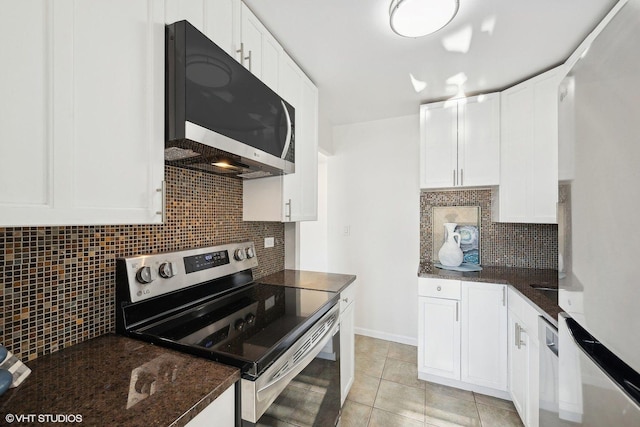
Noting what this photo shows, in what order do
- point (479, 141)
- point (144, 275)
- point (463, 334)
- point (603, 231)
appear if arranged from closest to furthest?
point (603, 231), point (144, 275), point (463, 334), point (479, 141)

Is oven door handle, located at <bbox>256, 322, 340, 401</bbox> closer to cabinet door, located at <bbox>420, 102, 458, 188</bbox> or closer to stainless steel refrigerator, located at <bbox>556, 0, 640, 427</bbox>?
stainless steel refrigerator, located at <bbox>556, 0, 640, 427</bbox>

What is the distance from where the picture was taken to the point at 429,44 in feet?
5.33

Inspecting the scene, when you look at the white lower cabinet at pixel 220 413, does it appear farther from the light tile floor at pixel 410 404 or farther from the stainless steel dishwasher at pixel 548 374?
the light tile floor at pixel 410 404

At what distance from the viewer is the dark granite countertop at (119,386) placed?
608 mm

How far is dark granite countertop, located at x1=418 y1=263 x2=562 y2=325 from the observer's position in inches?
62.5

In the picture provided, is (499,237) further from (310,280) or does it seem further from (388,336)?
(310,280)

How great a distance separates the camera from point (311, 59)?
1.81 m

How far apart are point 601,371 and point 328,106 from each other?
2.54 meters

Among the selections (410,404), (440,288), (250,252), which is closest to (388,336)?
(410,404)

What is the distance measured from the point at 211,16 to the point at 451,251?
2410 millimetres

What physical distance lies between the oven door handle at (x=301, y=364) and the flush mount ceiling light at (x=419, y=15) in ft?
5.41

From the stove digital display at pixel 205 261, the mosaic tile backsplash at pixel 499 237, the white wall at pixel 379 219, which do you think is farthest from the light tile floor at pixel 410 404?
the stove digital display at pixel 205 261

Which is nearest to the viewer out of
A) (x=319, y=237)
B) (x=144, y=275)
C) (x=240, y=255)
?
(x=144, y=275)

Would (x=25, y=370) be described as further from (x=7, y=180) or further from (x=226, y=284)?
(x=226, y=284)
